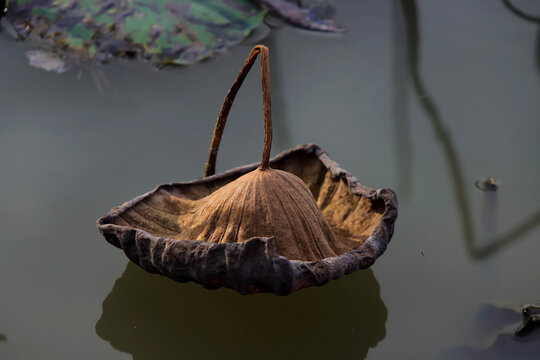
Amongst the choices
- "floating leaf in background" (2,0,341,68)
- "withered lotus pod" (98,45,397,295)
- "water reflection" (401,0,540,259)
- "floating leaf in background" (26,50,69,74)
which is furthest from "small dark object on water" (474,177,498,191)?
"floating leaf in background" (26,50,69,74)

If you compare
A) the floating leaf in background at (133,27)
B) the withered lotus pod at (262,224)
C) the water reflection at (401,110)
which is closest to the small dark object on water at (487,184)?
the water reflection at (401,110)

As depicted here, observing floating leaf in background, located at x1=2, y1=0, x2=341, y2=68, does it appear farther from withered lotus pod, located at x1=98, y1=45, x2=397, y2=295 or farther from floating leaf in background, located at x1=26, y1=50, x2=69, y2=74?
withered lotus pod, located at x1=98, y1=45, x2=397, y2=295

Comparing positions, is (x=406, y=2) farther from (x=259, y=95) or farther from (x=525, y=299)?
(x=525, y=299)

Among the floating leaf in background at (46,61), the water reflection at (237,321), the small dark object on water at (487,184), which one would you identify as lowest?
the water reflection at (237,321)

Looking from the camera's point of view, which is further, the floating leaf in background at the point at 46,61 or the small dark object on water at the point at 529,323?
the floating leaf in background at the point at 46,61

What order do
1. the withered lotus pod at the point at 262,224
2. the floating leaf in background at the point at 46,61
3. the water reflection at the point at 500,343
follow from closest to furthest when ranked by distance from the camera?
the withered lotus pod at the point at 262,224 → the water reflection at the point at 500,343 → the floating leaf in background at the point at 46,61

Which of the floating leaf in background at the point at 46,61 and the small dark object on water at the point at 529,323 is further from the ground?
the floating leaf in background at the point at 46,61

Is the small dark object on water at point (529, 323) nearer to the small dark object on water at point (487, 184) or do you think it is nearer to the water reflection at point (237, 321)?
the water reflection at point (237, 321)
